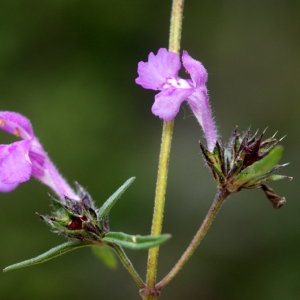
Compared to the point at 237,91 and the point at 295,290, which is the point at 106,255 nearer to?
the point at 295,290

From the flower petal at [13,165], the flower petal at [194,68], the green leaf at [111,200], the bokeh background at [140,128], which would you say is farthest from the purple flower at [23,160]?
→ the bokeh background at [140,128]

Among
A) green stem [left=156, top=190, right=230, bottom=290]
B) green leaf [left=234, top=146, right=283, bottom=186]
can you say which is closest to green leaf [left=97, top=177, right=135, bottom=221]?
green stem [left=156, top=190, right=230, bottom=290]

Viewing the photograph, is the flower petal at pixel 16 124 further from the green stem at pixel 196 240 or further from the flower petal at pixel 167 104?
the green stem at pixel 196 240

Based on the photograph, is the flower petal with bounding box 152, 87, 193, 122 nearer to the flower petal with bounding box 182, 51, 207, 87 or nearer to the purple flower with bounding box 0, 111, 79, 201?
the flower petal with bounding box 182, 51, 207, 87

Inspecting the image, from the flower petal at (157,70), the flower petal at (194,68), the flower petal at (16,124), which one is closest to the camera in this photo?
the flower petal at (157,70)

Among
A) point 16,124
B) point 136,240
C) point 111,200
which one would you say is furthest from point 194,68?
point 16,124

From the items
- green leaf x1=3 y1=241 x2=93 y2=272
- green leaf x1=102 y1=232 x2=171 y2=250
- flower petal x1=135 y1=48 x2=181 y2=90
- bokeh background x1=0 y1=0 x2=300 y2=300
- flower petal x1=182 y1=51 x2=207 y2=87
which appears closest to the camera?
green leaf x1=102 y1=232 x2=171 y2=250

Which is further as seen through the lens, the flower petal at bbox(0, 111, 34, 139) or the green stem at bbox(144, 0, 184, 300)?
the flower petal at bbox(0, 111, 34, 139)
